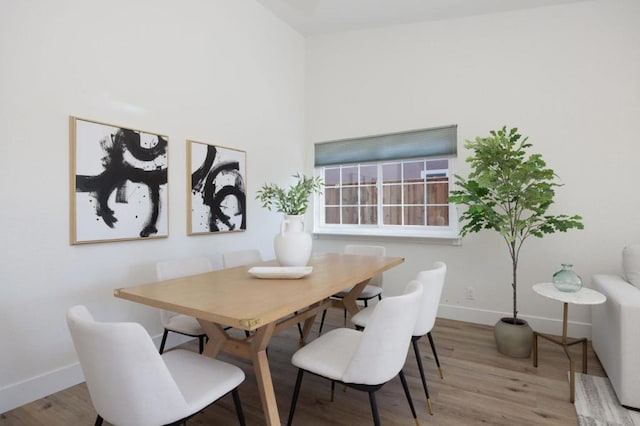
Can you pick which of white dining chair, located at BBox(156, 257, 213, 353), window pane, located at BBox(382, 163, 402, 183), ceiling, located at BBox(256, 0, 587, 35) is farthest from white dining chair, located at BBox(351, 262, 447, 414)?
ceiling, located at BBox(256, 0, 587, 35)

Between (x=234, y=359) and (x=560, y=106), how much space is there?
371 centimetres

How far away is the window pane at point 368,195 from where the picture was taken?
431 centimetres

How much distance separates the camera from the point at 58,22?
2221mm

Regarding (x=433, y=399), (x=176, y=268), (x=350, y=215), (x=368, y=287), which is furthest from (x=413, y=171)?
(x=176, y=268)

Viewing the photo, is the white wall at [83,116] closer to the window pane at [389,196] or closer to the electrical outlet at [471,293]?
the window pane at [389,196]

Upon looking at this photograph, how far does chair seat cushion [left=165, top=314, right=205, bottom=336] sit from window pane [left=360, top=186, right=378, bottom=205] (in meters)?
2.72

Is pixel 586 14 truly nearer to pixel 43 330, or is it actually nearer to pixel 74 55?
pixel 74 55

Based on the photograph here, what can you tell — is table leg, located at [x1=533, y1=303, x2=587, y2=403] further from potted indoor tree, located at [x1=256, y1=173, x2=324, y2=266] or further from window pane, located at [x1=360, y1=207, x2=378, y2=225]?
window pane, located at [x1=360, y1=207, x2=378, y2=225]

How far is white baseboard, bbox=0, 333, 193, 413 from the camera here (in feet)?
6.60

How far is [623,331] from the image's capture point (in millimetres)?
1991

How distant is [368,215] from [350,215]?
0.87ft

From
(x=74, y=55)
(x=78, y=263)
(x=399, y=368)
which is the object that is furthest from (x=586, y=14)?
(x=78, y=263)

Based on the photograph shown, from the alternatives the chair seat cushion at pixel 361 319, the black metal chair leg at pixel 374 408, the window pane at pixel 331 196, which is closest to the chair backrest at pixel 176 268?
the chair seat cushion at pixel 361 319

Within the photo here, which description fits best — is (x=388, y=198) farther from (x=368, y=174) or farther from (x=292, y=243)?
(x=292, y=243)
